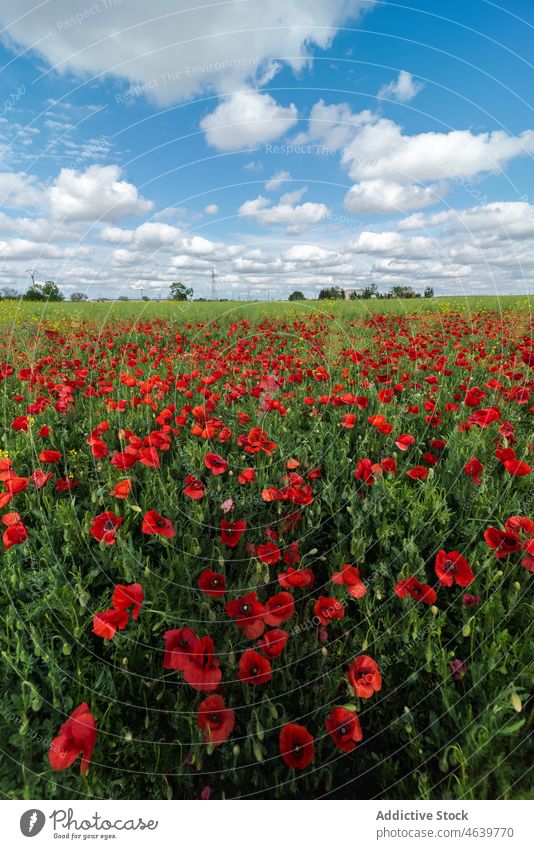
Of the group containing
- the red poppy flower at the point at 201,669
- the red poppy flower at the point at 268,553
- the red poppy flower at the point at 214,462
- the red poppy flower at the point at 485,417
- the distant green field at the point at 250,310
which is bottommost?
the red poppy flower at the point at 201,669

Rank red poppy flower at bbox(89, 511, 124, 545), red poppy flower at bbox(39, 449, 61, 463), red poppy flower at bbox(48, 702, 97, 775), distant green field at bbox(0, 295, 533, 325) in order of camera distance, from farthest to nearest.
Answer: distant green field at bbox(0, 295, 533, 325)
red poppy flower at bbox(39, 449, 61, 463)
red poppy flower at bbox(89, 511, 124, 545)
red poppy flower at bbox(48, 702, 97, 775)

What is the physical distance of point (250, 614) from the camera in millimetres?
2066

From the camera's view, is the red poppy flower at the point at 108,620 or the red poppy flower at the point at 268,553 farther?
the red poppy flower at the point at 268,553

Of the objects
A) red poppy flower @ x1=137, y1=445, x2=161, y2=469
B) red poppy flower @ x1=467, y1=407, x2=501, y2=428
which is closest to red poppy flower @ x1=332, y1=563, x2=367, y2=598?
red poppy flower @ x1=137, y1=445, x2=161, y2=469

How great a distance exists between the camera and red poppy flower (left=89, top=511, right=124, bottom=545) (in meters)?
2.51

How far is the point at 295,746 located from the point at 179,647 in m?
0.63

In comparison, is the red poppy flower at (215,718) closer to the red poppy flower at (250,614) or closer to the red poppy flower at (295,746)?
the red poppy flower at (295,746)

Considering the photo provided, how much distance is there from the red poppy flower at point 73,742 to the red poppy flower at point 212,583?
715 mm

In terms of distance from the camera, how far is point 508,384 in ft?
19.2

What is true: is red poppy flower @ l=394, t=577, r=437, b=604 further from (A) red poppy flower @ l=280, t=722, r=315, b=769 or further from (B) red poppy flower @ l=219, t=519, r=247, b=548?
(B) red poppy flower @ l=219, t=519, r=247, b=548

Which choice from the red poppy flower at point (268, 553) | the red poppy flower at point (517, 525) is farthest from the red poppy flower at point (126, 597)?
the red poppy flower at point (517, 525)

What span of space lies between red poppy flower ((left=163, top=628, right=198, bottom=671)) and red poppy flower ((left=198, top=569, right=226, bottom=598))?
34cm

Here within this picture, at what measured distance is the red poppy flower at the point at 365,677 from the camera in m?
1.91
